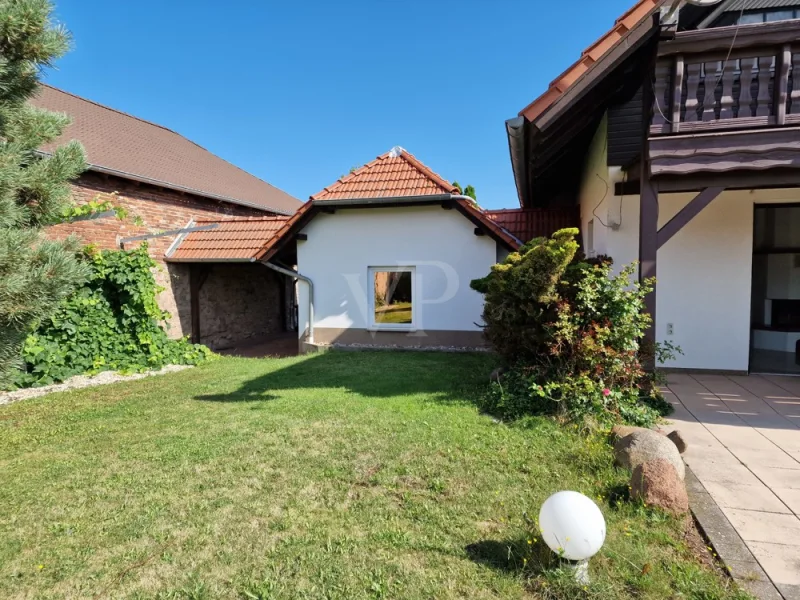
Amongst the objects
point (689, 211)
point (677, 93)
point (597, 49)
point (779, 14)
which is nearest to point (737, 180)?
point (689, 211)

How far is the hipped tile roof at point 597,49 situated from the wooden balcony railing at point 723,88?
548mm

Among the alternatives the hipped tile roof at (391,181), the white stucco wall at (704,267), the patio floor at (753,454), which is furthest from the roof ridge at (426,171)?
the patio floor at (753,454)

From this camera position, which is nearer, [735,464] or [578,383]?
[735,464]

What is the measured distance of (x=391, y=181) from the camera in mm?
10805

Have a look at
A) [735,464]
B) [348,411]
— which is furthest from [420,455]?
[735,464]

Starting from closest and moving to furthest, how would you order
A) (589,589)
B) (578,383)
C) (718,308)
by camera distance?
1. (589,589)
2. (578,383)
3. (718,308)

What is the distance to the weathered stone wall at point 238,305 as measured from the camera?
45.4 feet

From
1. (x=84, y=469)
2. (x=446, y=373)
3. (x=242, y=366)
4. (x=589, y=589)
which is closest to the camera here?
(x=589, y=589)

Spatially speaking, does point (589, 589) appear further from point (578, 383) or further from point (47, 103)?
point (47, 103)

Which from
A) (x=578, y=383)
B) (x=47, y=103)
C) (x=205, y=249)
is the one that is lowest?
(x=578, y=383)

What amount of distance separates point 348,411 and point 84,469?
293 cm

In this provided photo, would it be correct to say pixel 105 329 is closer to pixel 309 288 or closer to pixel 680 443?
pixel 309 288

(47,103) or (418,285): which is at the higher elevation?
(47,103)

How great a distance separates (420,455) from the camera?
14.3 feet
